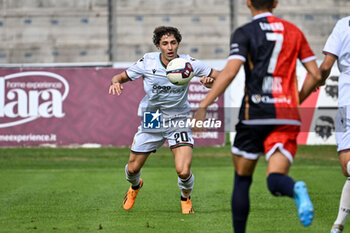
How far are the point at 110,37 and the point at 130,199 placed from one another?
653 inches

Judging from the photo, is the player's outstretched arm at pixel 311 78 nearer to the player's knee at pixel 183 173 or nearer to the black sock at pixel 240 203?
the black sock at pixel 240 203

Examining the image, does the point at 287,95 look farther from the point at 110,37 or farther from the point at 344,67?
the point at 110,37

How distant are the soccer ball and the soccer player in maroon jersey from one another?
2.70 metres

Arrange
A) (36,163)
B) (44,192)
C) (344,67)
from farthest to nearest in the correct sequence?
(36,163) → (44,192) → (344,67)

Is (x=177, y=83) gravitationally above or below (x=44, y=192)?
above

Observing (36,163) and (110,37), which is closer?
(36,163)

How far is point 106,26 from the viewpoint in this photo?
2592 cm

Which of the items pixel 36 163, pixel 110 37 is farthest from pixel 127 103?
pixel 110 37

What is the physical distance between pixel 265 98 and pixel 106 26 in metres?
20.9

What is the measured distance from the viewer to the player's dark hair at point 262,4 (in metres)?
5.70

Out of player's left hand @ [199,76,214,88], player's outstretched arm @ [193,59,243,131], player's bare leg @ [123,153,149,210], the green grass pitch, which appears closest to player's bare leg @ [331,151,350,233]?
the green grass pitch

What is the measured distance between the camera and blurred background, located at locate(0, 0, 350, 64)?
25766mm

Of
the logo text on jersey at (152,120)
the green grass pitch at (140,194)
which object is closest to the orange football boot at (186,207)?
the green grass pitch at (140,194)

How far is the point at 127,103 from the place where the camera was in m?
19.5
